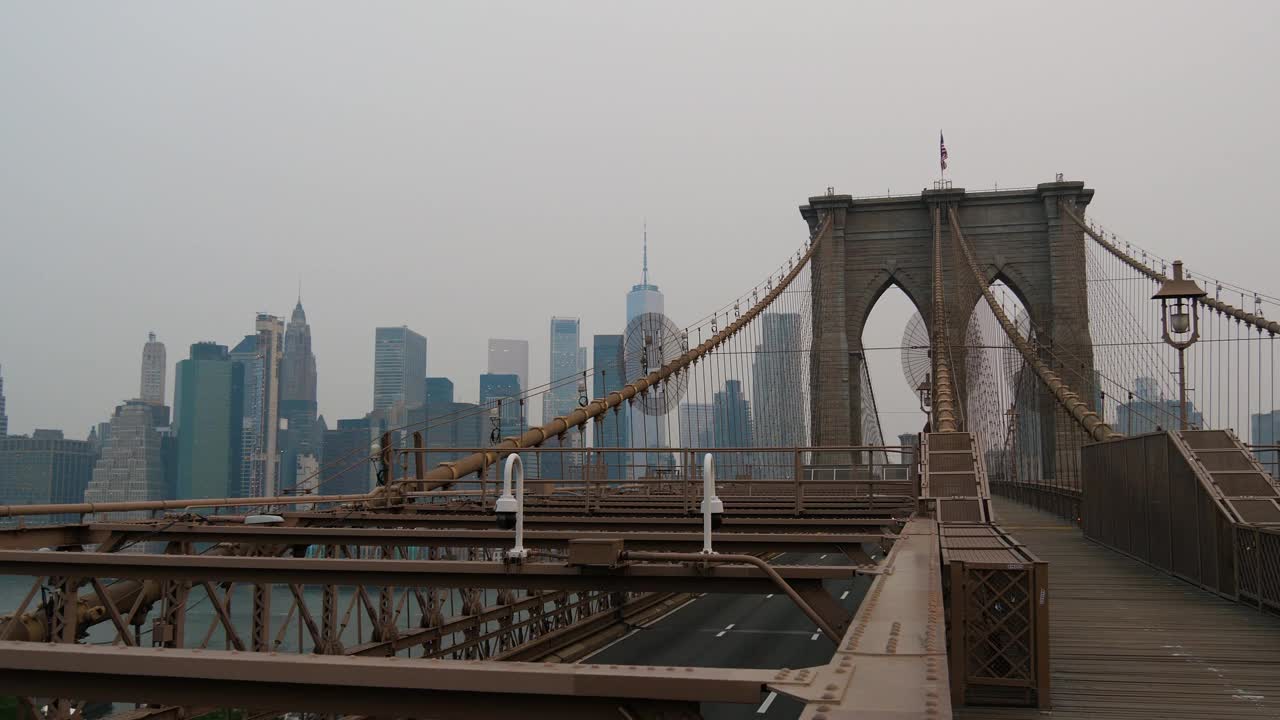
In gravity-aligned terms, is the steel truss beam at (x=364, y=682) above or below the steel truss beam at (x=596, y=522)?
above

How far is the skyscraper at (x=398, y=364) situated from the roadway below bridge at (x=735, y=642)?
492 ft

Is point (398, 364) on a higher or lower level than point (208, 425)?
higher

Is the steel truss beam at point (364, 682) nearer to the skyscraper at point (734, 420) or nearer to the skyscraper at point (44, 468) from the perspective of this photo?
the skyscraper at point (734, 420)

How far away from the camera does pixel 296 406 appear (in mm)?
173125

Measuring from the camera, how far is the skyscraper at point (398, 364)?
7367 inches

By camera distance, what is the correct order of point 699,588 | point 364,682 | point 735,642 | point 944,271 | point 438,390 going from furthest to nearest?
point 438,390 < point 944,271 < point 735,642 < point 699,588 < point 364,682

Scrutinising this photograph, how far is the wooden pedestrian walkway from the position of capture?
8648 mm

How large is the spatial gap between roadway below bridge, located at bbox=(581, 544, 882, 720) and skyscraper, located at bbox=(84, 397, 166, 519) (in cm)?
9520

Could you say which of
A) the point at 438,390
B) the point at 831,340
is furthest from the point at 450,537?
the point at 438,390

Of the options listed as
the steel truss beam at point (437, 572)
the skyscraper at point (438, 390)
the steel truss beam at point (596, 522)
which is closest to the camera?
the steel truss beam at point (437, 572)

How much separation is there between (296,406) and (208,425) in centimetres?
2643

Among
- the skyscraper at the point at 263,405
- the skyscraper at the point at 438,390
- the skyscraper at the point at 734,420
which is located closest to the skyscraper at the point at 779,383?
the skyscraper at the point at 734,420

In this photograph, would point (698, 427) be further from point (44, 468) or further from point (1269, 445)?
point (44, 468)

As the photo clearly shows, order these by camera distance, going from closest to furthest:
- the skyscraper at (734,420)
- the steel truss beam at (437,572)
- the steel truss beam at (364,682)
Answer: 1. the steel truss beam at (364,682)
2. the steel truss beam at (437,572)
3. the skyscraper at (734,420)
